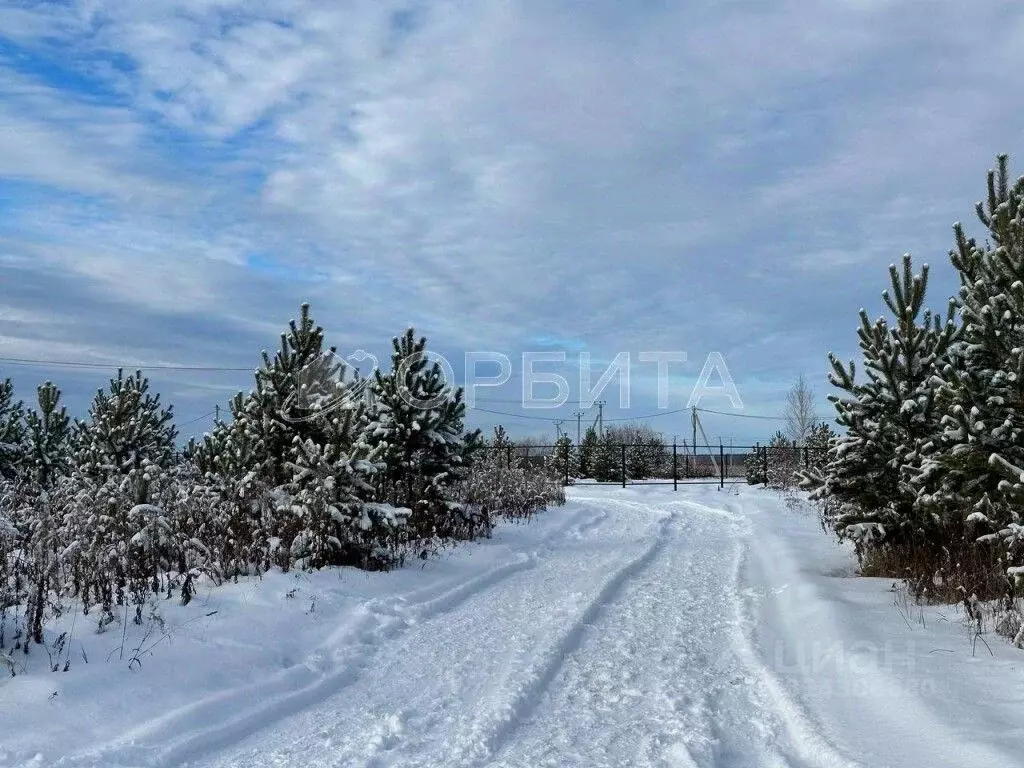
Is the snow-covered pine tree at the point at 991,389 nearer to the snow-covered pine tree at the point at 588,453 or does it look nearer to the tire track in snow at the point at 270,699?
the tire track in snow at the point at 270,699

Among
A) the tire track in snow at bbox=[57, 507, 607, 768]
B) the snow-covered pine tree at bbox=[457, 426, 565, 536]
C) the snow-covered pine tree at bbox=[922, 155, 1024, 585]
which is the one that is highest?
the snow-covered pine tree at bbox=[922, 155, 1024, 585]

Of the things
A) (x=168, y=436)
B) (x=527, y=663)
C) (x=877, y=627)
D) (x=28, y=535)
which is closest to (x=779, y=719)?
(x=527, y=663)

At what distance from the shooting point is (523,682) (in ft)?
18.9

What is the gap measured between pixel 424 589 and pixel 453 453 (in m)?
5.06

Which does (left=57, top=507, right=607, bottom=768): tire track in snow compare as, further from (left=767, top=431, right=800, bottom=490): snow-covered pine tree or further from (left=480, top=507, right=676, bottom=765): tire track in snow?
(left=767, top=431, right=800, bottom=490): snow-covered pine tree

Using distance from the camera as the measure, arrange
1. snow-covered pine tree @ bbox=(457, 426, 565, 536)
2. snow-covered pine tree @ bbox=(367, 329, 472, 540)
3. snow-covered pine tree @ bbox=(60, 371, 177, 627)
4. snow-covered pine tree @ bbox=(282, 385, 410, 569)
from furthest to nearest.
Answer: snow-covered pine tree @ bbox=(457, 426, 565, 536)
snow-covered pine tree @ bbox=(367, 329, 472, 540)
snow-covered pine tree @ bbox=(282, 385, 410, 569)
snow-covered pine tree @ bbox=(60, 371, 177, 627)

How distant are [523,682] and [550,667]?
507 millimetres

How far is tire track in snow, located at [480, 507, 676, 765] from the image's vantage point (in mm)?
4781

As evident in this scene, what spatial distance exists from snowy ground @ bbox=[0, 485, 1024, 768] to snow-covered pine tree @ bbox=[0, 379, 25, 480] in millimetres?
11311

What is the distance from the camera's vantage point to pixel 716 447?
123ft

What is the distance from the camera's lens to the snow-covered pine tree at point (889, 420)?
11.0 m

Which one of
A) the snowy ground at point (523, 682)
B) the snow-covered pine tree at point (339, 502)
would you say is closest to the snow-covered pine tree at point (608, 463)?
the snow-covered pine tree at point (339, 502)

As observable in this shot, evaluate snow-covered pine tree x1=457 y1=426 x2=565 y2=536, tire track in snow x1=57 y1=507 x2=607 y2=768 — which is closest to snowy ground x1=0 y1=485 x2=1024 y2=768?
tire track in snow x1=57 y1=507 x2=607 y2=768

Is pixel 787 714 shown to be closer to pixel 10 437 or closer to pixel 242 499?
pixel 242 499
